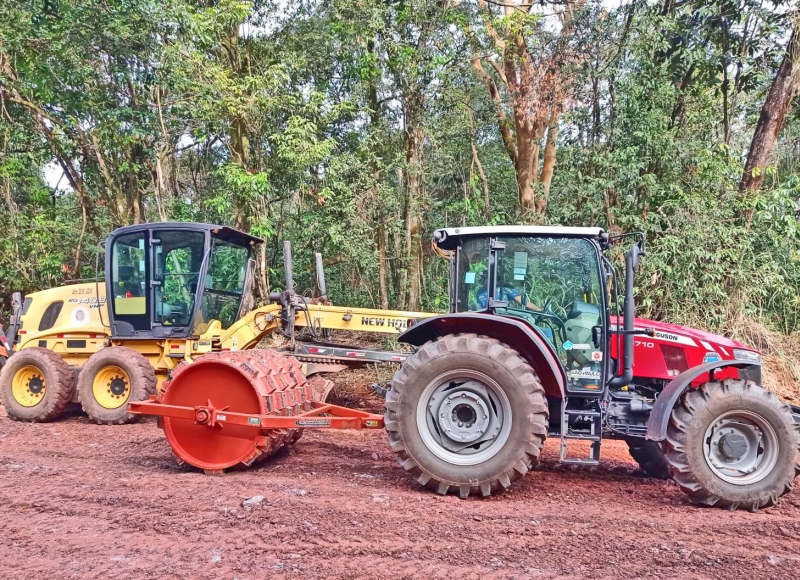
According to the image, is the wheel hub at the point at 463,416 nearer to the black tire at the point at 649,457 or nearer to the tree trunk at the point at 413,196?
the black tire at the point at 649,457

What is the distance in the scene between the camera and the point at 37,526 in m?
4.02

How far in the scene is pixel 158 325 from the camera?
8.23m

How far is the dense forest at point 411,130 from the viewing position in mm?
10469

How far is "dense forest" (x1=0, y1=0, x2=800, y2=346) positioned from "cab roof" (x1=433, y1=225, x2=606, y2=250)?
572 centimetres

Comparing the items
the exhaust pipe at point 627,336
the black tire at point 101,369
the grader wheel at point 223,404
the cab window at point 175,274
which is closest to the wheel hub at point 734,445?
the exhaust pipe at point 627,336

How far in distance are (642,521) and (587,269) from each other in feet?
6.08

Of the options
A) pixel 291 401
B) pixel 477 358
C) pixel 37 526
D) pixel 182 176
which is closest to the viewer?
pixel 37 526

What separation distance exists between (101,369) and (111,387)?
0.26 m

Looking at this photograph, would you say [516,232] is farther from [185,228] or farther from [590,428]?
[185,228]

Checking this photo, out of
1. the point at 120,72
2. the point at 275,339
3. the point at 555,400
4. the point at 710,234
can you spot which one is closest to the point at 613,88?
the point at 710,234

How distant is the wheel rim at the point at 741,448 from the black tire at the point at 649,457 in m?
0.94

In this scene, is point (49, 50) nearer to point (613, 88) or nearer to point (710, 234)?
point (613, 88)

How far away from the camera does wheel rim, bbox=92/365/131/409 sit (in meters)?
8.03

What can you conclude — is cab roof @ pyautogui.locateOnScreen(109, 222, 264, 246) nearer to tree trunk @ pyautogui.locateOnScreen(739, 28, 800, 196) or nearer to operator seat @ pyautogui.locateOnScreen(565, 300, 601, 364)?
operator seat @ pyautogui.locateOnScreen(565, 300, 601, 364)
